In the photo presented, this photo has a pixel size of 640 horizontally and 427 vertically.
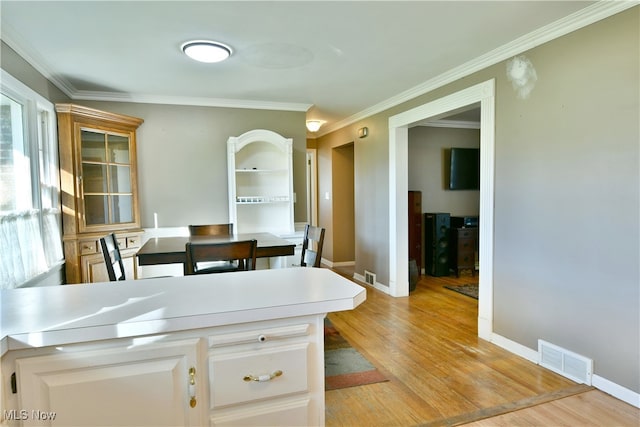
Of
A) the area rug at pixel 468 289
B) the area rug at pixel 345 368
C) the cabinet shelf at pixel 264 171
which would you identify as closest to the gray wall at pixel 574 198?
the area rug at pixel 345 368

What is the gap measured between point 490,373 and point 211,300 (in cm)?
212

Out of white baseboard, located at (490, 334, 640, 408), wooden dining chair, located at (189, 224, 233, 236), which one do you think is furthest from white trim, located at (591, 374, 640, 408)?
wooden dining chair, located at (189, 224, 233, 236)

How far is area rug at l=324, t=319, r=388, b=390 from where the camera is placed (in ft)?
7.75

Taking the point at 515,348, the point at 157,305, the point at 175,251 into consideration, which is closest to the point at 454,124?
the point at 515,348

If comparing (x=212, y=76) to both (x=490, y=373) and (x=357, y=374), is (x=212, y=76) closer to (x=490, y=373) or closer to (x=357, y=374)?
(x=357, y=374)

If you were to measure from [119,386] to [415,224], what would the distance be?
15.4 ft

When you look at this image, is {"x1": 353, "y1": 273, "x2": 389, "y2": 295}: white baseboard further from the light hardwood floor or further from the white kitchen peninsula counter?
the white kitchen peninsula counter

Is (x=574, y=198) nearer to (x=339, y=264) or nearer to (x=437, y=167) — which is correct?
(x=437, y=167)

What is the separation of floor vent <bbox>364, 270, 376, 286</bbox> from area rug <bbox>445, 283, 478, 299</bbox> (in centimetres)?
96

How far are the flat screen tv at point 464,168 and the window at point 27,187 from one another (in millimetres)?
5050

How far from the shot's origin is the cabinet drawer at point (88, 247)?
338 cm

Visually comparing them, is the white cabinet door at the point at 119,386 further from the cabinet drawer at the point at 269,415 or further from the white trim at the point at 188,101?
the white trim at the point at 188,101

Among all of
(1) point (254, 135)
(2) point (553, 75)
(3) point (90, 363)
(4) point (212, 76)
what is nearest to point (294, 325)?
(3) point (90, 363)

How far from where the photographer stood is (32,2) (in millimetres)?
2043
